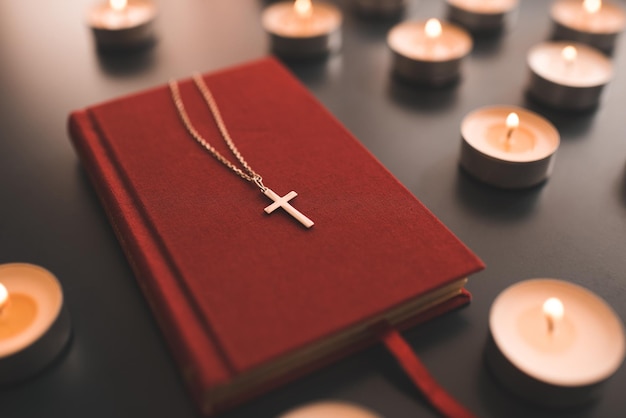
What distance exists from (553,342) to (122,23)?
3.90ft

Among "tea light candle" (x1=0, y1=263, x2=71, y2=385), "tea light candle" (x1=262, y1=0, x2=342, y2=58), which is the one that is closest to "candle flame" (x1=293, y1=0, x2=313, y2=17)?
"tea light candle" (x1=262, y1=0, x2=342, y2=58)

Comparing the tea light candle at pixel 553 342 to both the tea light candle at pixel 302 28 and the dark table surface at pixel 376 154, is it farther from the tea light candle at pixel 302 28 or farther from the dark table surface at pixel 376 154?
the tea light candle at pixel 302 28

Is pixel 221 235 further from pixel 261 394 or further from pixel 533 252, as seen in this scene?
pixel 533 252

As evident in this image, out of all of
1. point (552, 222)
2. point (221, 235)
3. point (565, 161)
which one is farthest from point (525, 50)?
point (221, 235)

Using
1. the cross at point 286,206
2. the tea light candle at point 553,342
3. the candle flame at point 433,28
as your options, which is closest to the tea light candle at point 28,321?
the cross at point 286,206

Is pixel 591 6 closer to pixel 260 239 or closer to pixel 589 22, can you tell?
pixel 589 22

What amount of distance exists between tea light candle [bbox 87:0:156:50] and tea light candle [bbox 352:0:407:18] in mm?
510

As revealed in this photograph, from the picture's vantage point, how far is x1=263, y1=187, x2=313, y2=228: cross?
3.29 ft

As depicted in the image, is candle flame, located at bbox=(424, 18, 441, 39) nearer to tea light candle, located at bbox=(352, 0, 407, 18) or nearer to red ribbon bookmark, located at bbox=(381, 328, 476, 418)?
tea light candle, located at bbox=(352, 0, 407, 18)

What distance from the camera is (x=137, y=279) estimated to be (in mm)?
1020

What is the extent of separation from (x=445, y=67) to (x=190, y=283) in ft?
2.50

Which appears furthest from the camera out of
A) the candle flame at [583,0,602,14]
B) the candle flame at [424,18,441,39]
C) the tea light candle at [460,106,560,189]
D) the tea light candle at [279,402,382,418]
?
the candle flame at [583,0,602,14]

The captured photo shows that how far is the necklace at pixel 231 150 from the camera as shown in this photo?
1.02 meters

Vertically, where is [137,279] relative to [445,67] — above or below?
below
